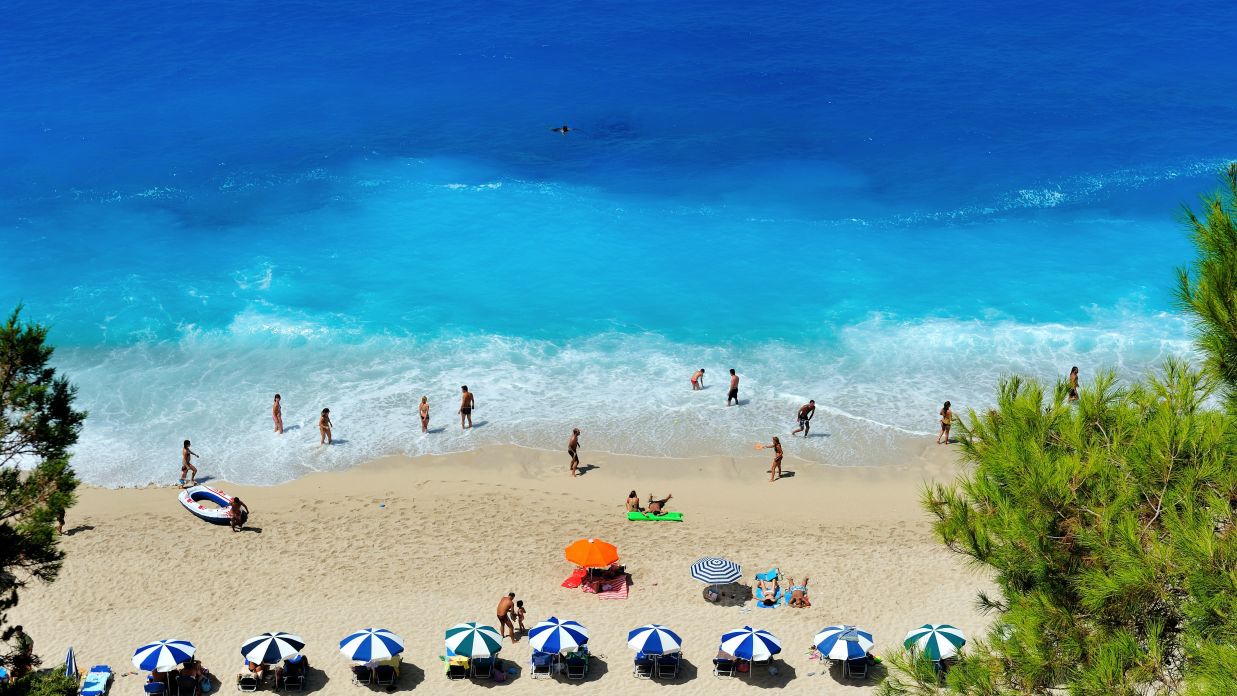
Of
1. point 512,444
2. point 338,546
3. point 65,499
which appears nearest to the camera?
point 65,499

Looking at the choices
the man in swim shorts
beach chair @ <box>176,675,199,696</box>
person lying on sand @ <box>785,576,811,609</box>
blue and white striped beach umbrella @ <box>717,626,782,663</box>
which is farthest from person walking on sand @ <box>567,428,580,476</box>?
beach chair @ <box>176,675,199,696</box>

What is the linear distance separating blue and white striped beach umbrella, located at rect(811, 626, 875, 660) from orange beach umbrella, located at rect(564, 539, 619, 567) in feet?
16.1

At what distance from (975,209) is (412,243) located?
23957 mm

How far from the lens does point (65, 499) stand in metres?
13.7

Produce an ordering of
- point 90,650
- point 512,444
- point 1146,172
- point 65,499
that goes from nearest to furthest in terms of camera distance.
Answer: point 65,499 < point 90,650 < point 512,444 < point 1146,172

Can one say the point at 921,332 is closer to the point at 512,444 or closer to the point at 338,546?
the point at 512,444

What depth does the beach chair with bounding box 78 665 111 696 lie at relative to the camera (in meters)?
20.3

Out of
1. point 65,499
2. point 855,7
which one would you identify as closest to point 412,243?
point 65,499

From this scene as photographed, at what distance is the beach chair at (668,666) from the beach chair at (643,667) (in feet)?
0.51

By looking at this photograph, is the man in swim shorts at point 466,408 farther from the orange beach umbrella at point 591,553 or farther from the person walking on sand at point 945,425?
the person walking on sand at point 945,425

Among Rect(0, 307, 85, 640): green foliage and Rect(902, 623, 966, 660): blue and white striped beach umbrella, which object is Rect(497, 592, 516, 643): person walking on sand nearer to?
Rect(902, 623, 966, 660): blue and white striped beach umbrella

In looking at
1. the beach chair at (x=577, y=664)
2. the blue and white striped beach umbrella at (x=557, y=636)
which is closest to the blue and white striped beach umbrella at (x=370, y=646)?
the blue and white striped beach umbrella at (x=557, y=636)

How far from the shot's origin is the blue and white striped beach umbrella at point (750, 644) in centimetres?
2075

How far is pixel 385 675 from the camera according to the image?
69.8 feet
